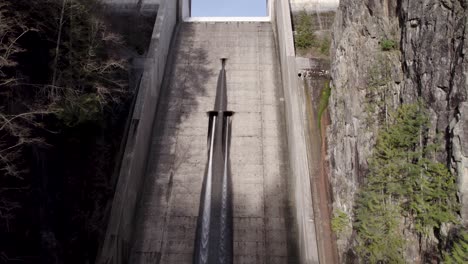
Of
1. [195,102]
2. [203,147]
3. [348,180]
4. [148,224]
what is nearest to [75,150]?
[148,224]

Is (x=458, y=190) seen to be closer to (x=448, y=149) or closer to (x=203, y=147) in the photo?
(x=448, y=149)

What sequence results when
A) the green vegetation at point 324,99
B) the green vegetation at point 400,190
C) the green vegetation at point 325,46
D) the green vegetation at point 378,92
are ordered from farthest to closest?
the green vegetation at point 325,46 < the green vegetation at point 324,99 < the green vegetation at point 378,92 < the green vegetation at point 400,190

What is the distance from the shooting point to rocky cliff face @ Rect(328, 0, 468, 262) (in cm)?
834

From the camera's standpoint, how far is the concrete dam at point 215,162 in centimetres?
1116

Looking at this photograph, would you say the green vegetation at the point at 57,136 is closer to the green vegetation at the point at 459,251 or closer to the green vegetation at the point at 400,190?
the green vegetation at the point at 400,190

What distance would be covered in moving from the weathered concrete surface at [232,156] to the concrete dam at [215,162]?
31 millimetres

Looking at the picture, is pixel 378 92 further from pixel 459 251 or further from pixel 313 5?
pixel 313 5

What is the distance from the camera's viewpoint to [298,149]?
38.8ft

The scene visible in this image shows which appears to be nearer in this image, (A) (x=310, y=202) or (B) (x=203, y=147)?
(A) (x=310, y=202)

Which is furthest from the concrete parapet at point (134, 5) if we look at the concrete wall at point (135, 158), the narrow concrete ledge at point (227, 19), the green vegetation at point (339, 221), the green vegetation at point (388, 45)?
the green vegetation at point (339, 221)

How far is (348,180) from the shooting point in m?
10.8

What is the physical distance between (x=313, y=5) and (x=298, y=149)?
27.6ft

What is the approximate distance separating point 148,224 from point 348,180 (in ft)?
18.3

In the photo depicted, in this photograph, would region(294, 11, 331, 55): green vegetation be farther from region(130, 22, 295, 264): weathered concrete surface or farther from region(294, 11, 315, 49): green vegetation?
region(130, 22, 295, 264): weathered concrete surface
